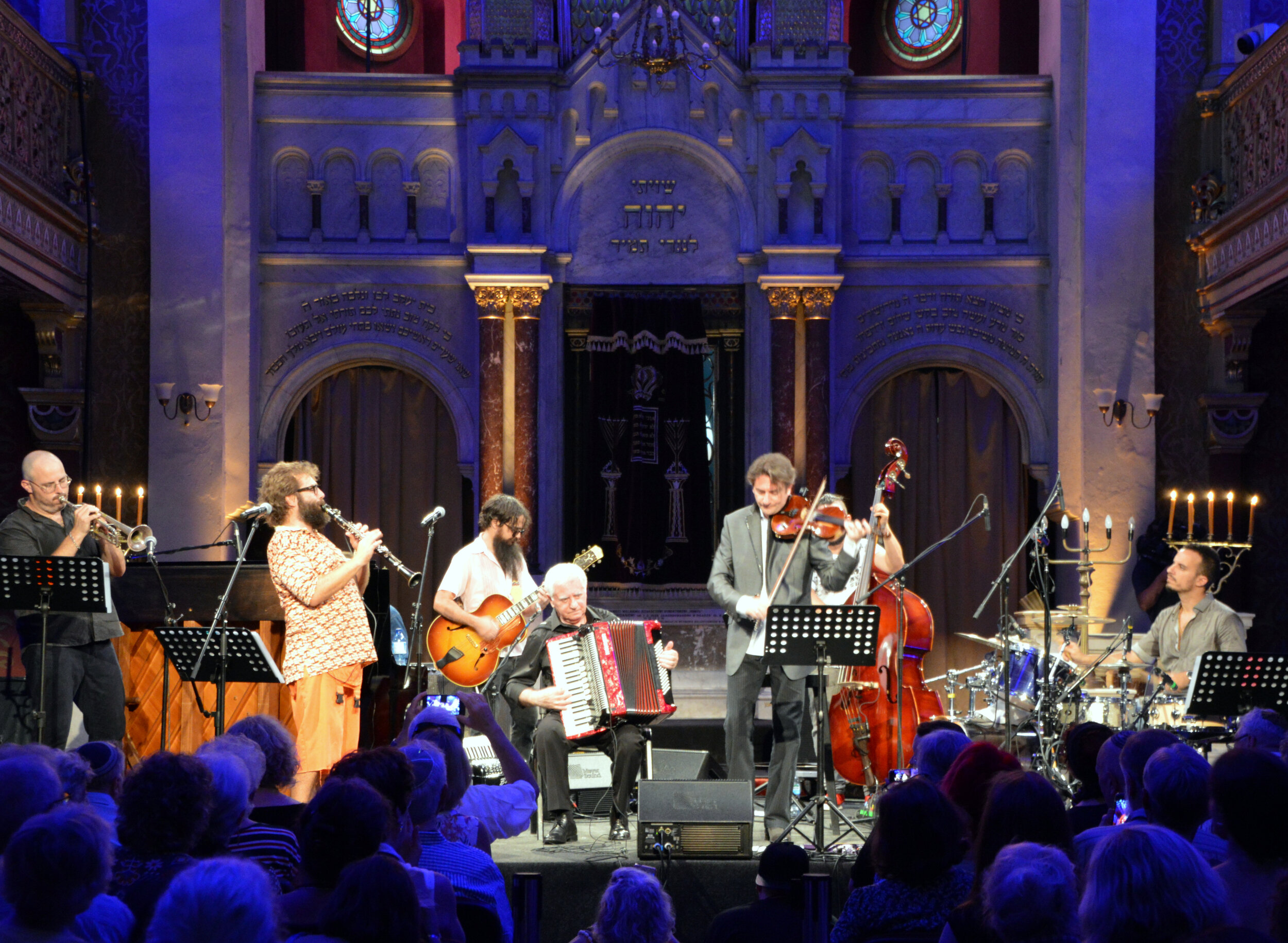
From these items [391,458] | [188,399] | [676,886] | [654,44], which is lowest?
[676,886]

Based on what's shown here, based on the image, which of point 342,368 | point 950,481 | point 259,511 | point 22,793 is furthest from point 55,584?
point 950,481

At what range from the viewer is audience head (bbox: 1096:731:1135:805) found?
14.3ft

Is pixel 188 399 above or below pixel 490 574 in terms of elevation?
above

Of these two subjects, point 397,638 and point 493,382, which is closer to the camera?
point 397,638

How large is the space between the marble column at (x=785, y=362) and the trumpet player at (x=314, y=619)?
5410 mm

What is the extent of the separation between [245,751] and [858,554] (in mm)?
3572

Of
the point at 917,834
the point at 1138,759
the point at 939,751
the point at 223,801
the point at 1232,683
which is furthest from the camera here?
the point at 1232,683

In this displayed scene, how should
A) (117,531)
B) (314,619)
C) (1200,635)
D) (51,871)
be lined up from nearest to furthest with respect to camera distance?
(51,871)
(314,619)
(117,531)
(1200,635)

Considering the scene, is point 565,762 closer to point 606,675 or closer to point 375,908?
point 606,675

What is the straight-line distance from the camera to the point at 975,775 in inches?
154

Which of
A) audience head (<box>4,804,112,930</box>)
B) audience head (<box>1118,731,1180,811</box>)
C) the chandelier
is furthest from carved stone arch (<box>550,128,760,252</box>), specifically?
audience head (<box>4,804,112,930</box>)

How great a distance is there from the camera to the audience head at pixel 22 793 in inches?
130

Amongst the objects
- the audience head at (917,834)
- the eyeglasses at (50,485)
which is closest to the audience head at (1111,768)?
the audience head at (917,834)

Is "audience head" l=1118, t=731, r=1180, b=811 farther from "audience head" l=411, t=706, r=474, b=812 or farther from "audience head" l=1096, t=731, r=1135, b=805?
"audience head" l=411, t=706, r=474, b=812
